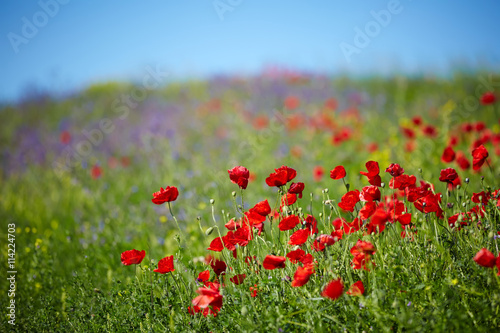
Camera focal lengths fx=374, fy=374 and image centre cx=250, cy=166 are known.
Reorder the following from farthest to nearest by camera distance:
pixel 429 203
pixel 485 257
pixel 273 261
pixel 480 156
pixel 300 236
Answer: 1. pixel 480 156
2. pixel 429 203
3. pixel 300 236
4. pixel 273 261
5. pixel 485 257

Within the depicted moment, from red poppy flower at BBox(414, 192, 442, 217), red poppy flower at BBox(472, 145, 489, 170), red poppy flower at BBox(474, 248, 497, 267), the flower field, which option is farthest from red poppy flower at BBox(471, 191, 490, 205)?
red poppy flower at BBox(474, 248, 497, 267)

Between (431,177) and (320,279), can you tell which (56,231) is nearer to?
(320,279)

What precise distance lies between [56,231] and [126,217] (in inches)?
32.0

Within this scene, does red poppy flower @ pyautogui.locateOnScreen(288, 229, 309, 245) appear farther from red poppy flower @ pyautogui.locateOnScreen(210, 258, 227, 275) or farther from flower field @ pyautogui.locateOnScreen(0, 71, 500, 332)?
red poppy flower @ pyautogui.locateOnScreen(210, 258, 227, 275)

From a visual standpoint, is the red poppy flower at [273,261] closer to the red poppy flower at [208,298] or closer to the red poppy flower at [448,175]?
the red poppy flower at [208,298]

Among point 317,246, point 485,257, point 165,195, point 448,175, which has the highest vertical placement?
point 165,195

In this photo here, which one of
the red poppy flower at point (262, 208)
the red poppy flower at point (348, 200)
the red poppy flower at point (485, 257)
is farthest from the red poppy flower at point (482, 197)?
the red poppy flower at point (262, 208)

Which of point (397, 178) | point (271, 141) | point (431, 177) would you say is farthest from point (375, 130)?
point (397, 178)

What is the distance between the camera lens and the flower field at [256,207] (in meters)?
1.73

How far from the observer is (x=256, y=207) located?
1.76 metres

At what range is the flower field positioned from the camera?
1.73 meters

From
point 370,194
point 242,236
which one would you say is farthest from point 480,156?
point 242,236

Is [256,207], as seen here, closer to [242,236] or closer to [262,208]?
[262,208]

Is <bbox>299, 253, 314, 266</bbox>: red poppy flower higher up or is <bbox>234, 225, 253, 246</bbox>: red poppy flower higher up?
<bbox>234, 225, 253, 246</bbox>: red poppy flower
